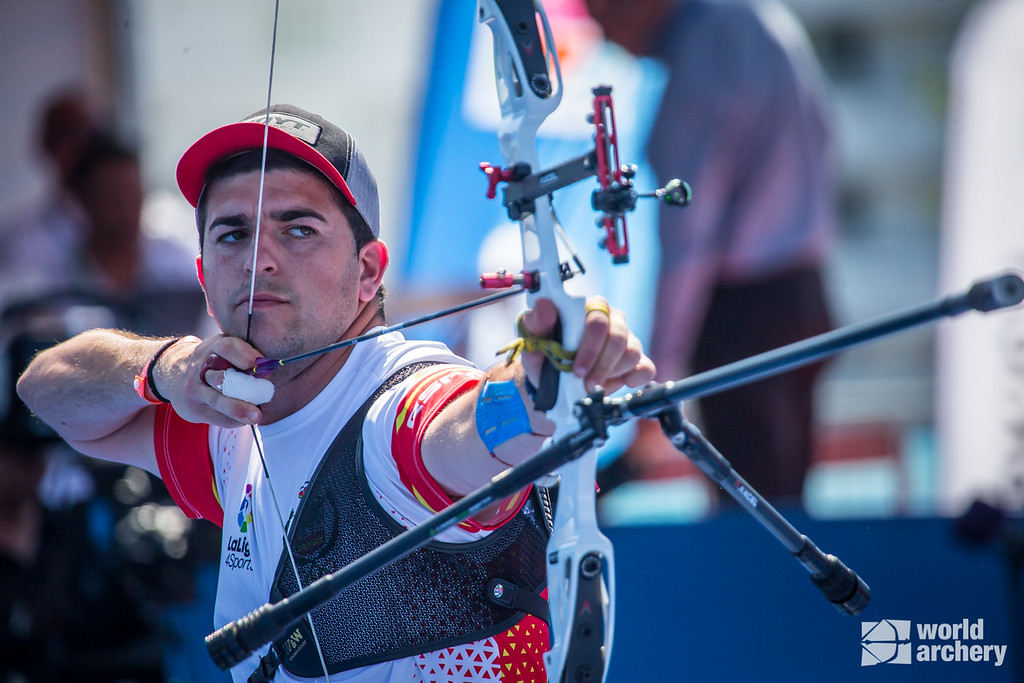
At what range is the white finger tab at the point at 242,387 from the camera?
1625mm

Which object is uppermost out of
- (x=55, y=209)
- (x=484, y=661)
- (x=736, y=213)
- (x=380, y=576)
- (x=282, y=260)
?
(x=55, y=209)

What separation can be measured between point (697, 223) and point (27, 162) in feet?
13.6

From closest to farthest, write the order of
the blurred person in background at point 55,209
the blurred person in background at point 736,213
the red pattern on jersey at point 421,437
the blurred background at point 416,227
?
the red pattern on jersey at point 421,437 → the blurred background at point 416,227 → the blurred person in background at point 736,213 → the blurred person in background at point 55,209

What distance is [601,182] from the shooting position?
1336 millimetres

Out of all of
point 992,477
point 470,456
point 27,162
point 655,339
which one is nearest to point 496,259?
point 655,339

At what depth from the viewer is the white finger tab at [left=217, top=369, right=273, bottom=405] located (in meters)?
1.62

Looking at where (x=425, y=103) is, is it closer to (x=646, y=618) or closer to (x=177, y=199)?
(x=177, y=199)

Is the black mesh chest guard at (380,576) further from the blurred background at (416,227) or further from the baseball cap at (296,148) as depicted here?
the blurred background at (416,227)

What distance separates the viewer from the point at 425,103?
4.80 metres

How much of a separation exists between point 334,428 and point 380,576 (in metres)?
0.25

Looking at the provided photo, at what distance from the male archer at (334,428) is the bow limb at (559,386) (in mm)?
103

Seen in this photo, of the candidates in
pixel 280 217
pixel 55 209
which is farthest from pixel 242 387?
pixel 55 209

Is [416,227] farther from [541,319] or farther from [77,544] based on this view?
[541,319]

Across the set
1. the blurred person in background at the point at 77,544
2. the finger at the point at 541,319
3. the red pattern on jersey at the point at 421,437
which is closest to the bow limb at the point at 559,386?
the finger at the point at 541,319
